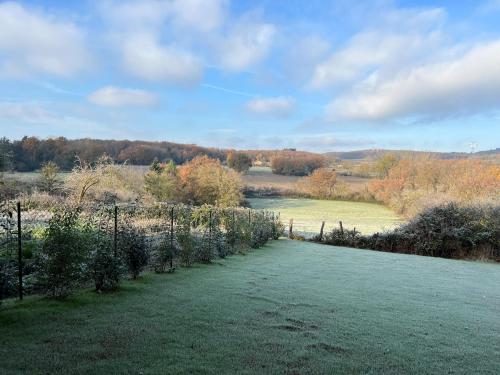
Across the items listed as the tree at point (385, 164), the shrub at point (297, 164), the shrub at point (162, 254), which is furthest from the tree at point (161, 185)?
the tree at point (385, 164)

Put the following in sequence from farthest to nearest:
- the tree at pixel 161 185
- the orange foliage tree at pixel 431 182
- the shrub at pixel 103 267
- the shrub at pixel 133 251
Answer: the tree at pixel 161 185
the orange foliage tree at pixel 431 182
the shrub at pixel 133 251
the shrub at pixel 103 267

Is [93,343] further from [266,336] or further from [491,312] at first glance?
[491,312]

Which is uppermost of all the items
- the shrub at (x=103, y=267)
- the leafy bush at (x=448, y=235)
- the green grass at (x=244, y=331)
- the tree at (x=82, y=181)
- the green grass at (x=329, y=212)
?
the tree at (x=82, y=181)

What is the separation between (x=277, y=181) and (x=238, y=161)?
375 inches

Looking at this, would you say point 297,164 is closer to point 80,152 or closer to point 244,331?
point 80,152

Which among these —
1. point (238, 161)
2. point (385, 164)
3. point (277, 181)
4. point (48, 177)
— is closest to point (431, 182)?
point (385, 164)

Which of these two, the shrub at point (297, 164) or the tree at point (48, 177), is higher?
the shrub at point (297, 164)

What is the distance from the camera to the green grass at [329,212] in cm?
4862

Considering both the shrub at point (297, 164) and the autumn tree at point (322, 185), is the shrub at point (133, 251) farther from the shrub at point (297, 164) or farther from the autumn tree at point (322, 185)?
the shrub at point (297, 164)

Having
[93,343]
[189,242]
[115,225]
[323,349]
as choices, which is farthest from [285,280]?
[93,343]

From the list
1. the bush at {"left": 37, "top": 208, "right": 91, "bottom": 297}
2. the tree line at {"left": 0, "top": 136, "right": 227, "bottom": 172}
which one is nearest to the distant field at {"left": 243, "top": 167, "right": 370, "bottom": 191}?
the tree line at {"left": 0, "top": 136, "right": 227, "bottom": 172}

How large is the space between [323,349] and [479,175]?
4606 cm

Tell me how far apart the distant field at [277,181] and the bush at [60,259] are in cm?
6201

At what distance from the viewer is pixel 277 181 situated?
80000mm
